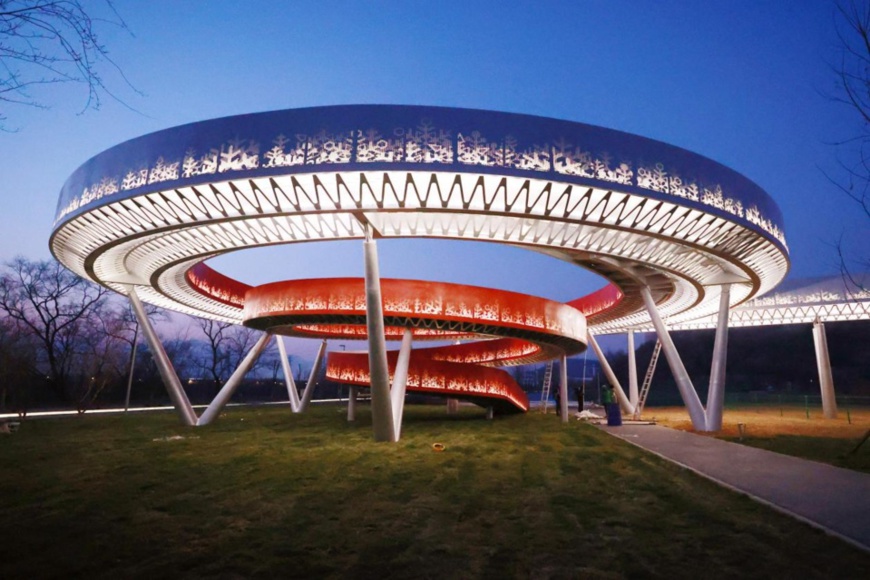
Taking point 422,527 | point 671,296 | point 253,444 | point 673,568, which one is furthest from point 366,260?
point 671,296

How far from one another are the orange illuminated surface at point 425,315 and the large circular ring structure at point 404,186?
2.91 meters

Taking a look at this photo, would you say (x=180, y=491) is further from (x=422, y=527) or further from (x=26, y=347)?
(x=26, y=347)

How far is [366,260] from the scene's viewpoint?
15.9 meters

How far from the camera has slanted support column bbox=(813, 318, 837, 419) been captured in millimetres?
32500

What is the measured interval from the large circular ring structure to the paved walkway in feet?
21.4

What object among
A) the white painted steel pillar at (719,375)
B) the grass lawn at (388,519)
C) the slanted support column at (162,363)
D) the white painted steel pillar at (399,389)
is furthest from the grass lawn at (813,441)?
the slanted support column at (162,363)

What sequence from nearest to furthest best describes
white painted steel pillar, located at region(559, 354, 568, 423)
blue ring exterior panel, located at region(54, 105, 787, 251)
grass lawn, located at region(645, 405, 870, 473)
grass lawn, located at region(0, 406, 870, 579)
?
grass lawn, located at region(0, 406, 870, 579) → blue ring exterior panel, located at region(54, 105, 787, 251) → grass lawn, located at region(645, 405, 870, 473) → white painted steel pillar, located at region(559, 354, 568, 423)

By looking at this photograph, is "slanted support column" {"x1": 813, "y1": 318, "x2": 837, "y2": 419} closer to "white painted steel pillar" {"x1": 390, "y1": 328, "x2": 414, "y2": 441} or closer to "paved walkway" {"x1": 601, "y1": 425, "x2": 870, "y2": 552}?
"paved walkway" {"x1": 601, "y1": 425, "x2": 870, "y2": 552}

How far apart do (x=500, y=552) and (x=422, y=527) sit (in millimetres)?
1471

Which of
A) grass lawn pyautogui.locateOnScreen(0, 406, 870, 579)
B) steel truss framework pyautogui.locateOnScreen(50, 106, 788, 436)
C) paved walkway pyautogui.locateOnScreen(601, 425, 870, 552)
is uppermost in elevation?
steel truss framework pyautogui.locateOnScreen(50, 106, 788, 436)

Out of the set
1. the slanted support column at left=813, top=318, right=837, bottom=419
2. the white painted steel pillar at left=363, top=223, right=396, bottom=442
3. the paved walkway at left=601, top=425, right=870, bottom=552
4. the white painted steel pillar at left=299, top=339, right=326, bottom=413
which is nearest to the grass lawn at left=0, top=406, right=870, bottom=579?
the paved walkway at left=601, top=425, right=870, bottom=552

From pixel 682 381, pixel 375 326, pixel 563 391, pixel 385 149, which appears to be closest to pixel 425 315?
pixel 375 326

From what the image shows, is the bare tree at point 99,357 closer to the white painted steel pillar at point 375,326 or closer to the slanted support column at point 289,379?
the slanted support column at point 289,379

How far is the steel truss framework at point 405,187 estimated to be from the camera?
13.0m
